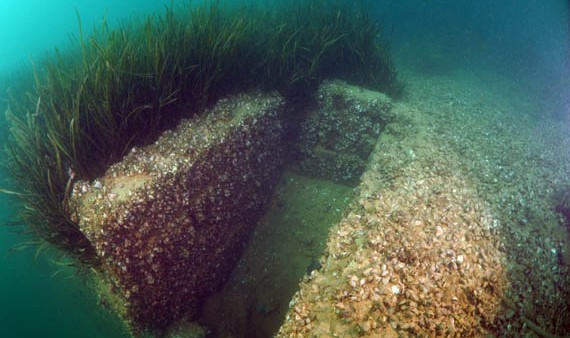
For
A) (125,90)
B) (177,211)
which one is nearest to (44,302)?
(177,211)

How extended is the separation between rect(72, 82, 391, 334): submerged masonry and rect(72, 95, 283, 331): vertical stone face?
0.04 ft

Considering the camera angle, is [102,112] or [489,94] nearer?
[102,112]

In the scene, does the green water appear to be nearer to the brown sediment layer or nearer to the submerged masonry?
the submerged masonry

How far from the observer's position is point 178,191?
3838 millimetres

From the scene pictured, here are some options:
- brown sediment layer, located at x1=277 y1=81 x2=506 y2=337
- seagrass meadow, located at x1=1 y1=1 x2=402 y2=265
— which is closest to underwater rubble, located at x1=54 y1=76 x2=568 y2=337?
brown sediment layer, located at x1=277 y1=81 x2=506 y2=337

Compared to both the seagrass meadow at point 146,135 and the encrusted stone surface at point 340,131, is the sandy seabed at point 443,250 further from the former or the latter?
the seagrass meadow at point 146,135

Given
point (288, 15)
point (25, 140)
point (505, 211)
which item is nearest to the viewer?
point (505, 211)

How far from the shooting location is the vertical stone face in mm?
3525

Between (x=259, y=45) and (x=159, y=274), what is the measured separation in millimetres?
4068

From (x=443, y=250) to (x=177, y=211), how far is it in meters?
2.96

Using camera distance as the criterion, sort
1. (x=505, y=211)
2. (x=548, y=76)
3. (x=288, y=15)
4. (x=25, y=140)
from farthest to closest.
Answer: (x=548, y=76), (x=288, y=15), (x=25, y=140), (x=505, y=211)

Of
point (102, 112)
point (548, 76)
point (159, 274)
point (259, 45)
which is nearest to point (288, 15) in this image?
point (259, 45)

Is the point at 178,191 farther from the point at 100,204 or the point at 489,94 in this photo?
the point at 489,94

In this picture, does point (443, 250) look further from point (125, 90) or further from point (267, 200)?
point (125, 90)
